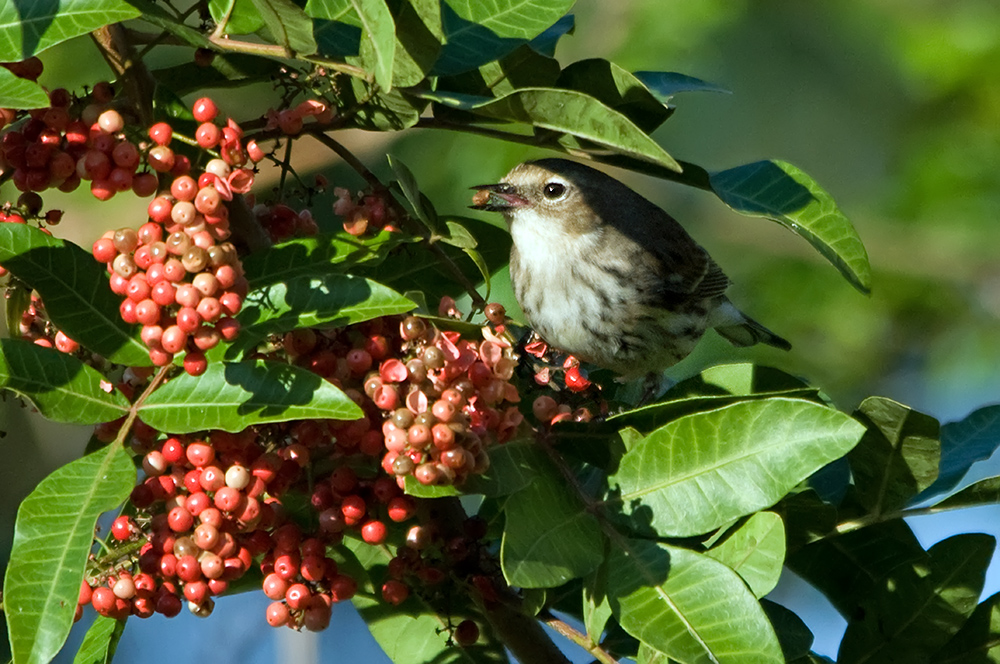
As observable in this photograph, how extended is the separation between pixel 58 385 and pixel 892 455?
53.8 inches

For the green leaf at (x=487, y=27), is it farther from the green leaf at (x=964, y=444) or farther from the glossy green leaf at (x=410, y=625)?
the green leaf at (x=964, y=444)

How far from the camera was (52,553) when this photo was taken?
5.23 feet

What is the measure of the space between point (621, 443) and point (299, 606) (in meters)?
0.59

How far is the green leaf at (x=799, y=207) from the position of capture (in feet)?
6.26

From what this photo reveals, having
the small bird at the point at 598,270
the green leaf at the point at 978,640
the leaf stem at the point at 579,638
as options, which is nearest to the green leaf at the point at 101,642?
the leaf stem at the point at 579,638

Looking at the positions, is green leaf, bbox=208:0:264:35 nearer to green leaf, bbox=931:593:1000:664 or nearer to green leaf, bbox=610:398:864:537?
green leaf, bbox=610:398:864:537

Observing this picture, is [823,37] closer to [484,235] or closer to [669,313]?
[669,313]

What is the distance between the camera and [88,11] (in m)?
1.58

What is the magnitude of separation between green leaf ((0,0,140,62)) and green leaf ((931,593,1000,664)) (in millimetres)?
1719

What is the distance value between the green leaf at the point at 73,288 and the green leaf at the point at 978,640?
58.2 inches

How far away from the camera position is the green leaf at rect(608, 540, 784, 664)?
1.65 meters

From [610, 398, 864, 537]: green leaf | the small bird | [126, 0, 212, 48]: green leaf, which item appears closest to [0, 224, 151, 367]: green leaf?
[126, 0, 212, 48]: green leaf

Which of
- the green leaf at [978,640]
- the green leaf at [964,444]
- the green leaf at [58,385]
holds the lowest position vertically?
the green leaf at [978,640]

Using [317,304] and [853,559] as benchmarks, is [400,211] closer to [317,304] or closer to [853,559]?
[317,304]
